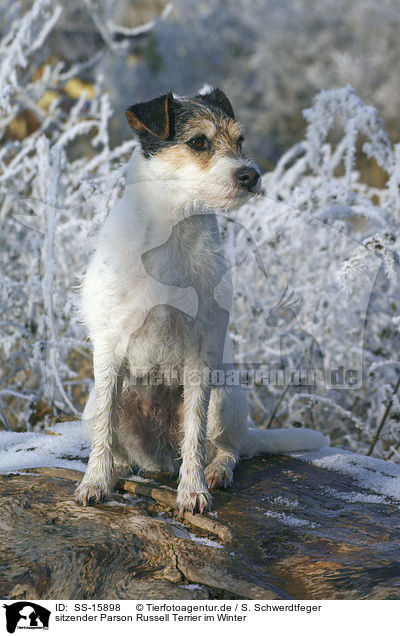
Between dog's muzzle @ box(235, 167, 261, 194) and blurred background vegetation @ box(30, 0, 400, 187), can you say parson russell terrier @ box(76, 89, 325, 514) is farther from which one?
blurred background vegetation @ box(30, 0, 400, 187)

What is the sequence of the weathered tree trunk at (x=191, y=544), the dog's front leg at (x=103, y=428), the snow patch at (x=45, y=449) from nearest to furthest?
the weathered tree trunk at (x=191, y=544), the dog's front leg at (x=103, y=428), the snow patch at (x=45, y=449)

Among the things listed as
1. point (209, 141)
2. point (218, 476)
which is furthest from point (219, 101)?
point (218, 476)

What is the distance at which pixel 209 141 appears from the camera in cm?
269

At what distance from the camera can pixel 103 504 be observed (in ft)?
8.64

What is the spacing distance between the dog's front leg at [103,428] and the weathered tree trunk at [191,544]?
90 millimetres

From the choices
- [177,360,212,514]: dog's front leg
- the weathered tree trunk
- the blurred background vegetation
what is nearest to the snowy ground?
the weathered tree trunk

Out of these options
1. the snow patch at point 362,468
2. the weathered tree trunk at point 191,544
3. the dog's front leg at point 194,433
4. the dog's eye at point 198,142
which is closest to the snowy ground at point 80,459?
the snow patch at point 362,468

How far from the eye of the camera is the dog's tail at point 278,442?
10.9 feet

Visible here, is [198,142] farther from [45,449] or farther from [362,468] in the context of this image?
[362,468]

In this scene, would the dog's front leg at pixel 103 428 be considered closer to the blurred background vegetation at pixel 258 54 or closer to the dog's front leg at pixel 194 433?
the dog's front leg at pixel 194 433

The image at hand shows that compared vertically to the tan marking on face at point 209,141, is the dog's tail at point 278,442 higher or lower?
lower

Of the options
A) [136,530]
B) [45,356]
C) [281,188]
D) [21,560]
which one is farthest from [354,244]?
[21,560]

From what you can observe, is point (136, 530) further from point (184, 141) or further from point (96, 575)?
point (184, 141)

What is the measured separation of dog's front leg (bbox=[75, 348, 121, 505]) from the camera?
8.73 ft
